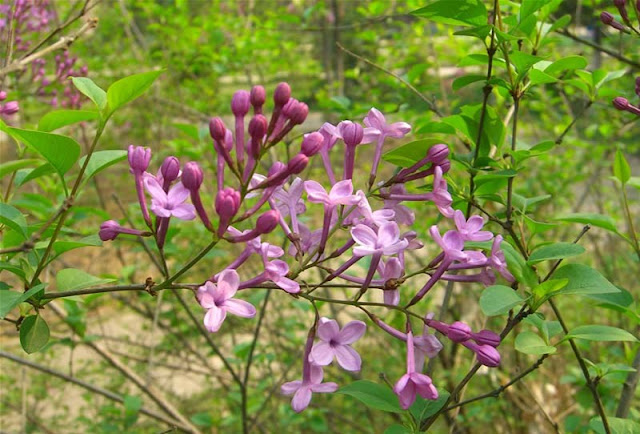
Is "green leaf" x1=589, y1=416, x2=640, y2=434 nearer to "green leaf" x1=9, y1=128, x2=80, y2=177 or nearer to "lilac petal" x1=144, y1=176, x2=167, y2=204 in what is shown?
"lilac petal" x1=144, y1=176, x2=167, y2=204

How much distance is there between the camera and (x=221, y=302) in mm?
766

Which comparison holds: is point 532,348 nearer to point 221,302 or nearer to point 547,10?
point 221,302

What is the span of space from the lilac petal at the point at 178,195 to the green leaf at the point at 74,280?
18 centimetres

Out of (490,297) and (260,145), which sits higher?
(260,145)

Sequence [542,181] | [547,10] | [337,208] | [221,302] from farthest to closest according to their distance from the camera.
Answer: [542,181], [547,10], [337,208], [221,302]

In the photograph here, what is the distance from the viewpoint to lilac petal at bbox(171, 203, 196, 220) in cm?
76

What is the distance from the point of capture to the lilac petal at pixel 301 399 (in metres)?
0.84

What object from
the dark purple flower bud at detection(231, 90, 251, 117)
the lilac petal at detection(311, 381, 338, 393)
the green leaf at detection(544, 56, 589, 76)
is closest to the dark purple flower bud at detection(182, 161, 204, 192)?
the dark purple flower bud at detection(231, 90, 251, 117)

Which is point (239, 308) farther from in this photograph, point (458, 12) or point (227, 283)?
point (458, 12)

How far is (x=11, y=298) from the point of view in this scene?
851mm

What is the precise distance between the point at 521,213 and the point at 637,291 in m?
3.82

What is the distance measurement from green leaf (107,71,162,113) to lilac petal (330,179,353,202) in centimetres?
29

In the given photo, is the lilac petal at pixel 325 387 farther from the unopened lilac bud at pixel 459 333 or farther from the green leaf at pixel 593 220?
the green leaf at pixel 593 220

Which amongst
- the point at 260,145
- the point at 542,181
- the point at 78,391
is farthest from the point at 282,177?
the point at 78,391
